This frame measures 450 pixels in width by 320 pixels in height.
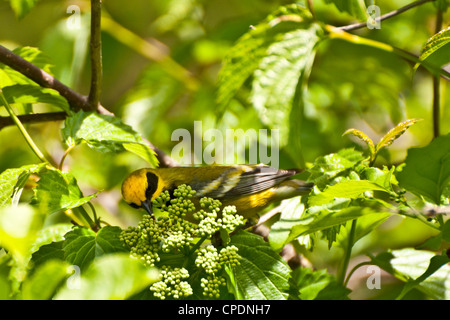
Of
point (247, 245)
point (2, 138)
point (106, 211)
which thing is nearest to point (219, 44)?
point (106, 211)

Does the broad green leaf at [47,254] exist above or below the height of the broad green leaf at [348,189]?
below

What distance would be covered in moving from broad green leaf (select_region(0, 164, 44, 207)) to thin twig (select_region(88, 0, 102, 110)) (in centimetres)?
51

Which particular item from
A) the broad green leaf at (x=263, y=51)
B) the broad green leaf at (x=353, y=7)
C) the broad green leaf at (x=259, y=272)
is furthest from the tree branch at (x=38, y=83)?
the broad green leaf at (x=353, y=7)

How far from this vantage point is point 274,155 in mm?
Result: 2643

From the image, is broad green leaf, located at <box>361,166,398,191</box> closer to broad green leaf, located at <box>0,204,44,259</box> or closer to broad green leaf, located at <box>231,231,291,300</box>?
broad green leaf, located at <box>231,231,291,300</box>

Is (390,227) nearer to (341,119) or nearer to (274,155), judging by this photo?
(341,119)

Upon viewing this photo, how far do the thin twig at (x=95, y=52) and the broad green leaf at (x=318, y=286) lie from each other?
108cm

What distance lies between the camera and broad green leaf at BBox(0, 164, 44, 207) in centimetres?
150

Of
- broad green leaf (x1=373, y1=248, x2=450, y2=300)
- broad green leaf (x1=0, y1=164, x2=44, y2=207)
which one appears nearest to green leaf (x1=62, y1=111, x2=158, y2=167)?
broad green leaf (x1=0, y1=164, x2=44, y2=207)

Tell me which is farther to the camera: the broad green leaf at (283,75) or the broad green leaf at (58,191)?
the broad green leaf at (283,75)

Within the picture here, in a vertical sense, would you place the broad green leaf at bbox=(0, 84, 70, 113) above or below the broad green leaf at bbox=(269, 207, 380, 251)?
above

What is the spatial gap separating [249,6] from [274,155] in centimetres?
136

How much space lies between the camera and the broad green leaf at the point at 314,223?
136 cm

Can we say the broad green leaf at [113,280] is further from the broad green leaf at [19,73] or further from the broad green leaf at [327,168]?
the broad green leaf at [19,73]
